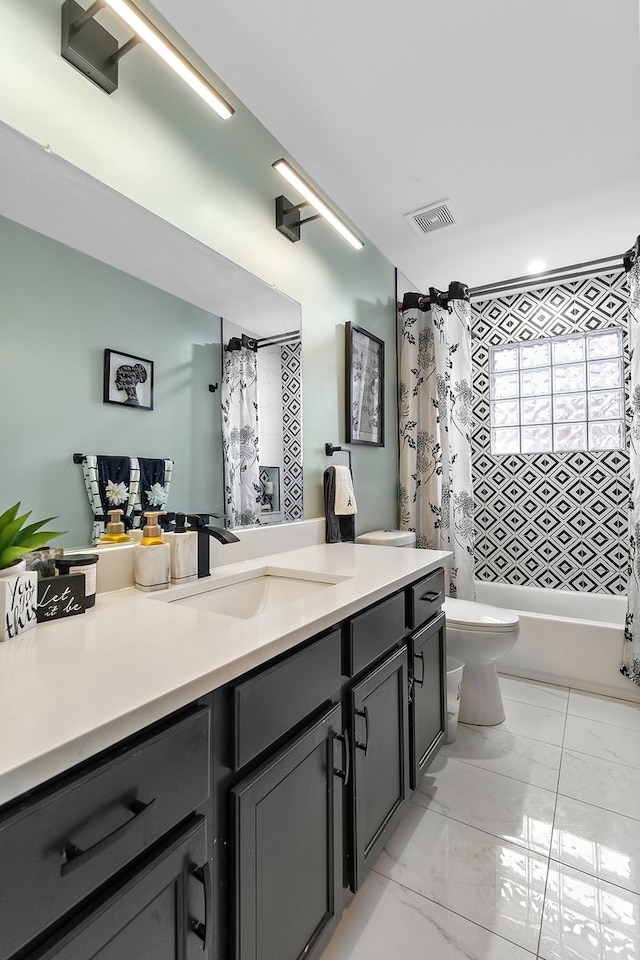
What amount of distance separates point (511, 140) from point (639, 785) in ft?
8.38

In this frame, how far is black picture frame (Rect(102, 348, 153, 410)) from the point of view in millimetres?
1162

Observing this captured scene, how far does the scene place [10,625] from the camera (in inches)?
31.1

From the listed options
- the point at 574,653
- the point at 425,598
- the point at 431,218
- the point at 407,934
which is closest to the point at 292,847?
the point at 407,934

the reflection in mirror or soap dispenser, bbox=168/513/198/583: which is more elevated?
the reflection in mirror

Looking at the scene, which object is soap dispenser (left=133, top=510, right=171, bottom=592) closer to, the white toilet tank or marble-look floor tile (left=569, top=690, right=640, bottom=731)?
the white toilet tank

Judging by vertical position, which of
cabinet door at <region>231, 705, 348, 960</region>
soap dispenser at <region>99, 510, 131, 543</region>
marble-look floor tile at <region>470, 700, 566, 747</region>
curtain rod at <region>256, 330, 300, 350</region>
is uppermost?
curtain rod at <region>256, 330, 300, 350</region>

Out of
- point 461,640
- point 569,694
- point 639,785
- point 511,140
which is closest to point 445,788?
point 461,640

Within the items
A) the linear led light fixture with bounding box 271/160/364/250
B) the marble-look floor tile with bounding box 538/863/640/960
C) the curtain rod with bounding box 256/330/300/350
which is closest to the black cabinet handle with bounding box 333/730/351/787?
the marble-look floor tile with bounding box 538/863/640/960

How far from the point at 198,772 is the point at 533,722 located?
2.05 m

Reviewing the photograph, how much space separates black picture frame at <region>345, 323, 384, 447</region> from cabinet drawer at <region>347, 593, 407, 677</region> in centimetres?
116

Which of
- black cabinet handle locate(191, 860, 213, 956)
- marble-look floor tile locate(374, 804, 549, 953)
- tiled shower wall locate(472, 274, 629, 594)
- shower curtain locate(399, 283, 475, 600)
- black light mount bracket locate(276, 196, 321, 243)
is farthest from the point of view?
tiled shower wall locate(472, 274, 629, 594)

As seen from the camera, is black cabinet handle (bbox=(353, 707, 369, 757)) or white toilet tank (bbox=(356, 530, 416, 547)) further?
white toilet tank (bbox=(356, 530, 416, 547))

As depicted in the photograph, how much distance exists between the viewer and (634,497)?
2434 mm

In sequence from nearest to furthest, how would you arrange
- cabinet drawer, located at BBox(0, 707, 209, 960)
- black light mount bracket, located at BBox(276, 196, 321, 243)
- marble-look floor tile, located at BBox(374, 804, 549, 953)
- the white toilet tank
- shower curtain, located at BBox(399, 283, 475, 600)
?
cabinet drawer, located at BBox(0, 707, 209, 960) < marble-look floor tile, located at BBox(374, 804, 549, 953) < black light mount bracket, located at BBox(276, 196, 321, 243) < the white toilet tank < shower curtain, located at BBox(399, 283, 475, 600)
